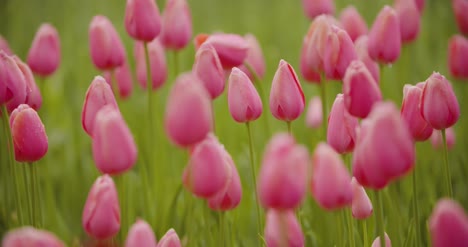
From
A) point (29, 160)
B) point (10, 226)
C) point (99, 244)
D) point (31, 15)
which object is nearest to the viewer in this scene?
point (99, 244)

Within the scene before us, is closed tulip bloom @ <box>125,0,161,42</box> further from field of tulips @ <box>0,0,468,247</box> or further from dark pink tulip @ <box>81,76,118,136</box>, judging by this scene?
dark pink tulip @ <box>81,76,118,136</box>

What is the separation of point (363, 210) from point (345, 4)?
7.20ft

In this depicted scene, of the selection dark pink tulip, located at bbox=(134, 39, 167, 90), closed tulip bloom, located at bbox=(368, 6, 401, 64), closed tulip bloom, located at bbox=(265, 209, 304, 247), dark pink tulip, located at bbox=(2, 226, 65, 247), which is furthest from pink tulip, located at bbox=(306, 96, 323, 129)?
dark pink tulip, located at bbox=(2, 226, 65, 247)

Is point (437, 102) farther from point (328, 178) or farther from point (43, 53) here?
point (43, 53)

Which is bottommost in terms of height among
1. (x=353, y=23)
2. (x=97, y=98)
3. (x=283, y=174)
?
(x=283, y=174)

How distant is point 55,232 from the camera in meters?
1.58

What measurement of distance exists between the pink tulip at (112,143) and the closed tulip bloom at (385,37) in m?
0.62

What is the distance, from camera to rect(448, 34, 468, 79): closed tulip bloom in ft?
5.38

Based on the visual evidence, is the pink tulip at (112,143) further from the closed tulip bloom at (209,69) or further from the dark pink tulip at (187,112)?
the closed tulip bloom at (209,69)

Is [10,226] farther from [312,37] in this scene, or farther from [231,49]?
[312,37]

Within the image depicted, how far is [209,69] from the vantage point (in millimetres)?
1186

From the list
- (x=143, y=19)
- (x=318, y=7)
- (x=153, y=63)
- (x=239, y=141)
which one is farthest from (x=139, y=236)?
(x=239, y=141)

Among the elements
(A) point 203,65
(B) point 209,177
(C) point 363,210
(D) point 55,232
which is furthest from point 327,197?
(D) point 55,232

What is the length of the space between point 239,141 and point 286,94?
1.07 metres
